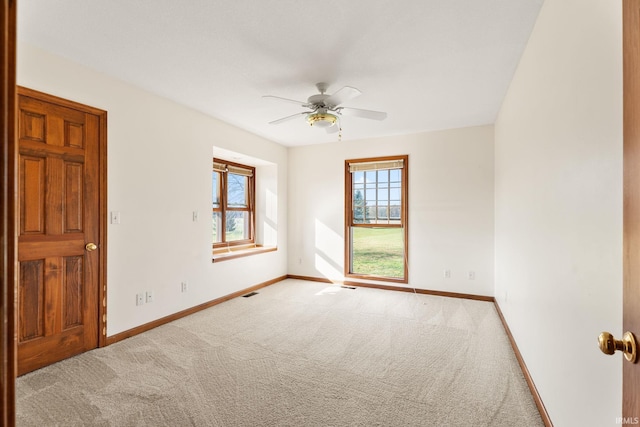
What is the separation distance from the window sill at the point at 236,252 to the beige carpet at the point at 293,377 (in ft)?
2.98

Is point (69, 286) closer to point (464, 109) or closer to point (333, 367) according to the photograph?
point (333, 367)

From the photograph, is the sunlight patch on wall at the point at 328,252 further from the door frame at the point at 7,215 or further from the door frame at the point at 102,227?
the door frame at the point at 7,215

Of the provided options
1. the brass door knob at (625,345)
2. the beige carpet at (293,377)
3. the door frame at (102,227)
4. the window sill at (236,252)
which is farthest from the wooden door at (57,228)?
the brass door knob at (625,345)

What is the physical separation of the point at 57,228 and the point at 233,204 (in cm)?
289

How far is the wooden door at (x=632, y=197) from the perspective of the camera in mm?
653

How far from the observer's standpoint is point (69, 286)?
258 centimetres

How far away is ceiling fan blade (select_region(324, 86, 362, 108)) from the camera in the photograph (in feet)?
8.21

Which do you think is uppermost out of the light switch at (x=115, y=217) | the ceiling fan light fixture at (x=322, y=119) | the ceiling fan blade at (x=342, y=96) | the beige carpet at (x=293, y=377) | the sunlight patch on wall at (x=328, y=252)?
the ceiling fan blade at (x=342, y=96)

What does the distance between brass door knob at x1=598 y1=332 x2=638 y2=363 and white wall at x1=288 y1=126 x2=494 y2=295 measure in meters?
4.02

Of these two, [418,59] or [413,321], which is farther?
[413,321]

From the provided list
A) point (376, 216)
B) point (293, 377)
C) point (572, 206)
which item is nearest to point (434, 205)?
point (376, 216)

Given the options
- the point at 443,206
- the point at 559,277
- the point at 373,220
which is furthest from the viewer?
the point at 373,220

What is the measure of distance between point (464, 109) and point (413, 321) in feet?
8.81

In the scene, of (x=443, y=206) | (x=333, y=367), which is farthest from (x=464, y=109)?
(x=333, y=367)
